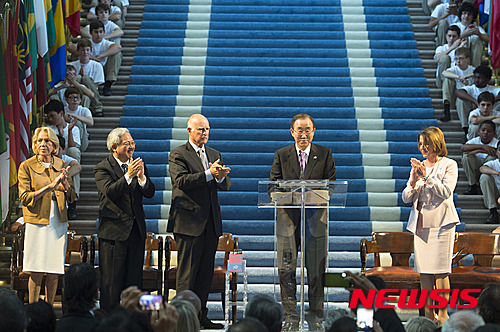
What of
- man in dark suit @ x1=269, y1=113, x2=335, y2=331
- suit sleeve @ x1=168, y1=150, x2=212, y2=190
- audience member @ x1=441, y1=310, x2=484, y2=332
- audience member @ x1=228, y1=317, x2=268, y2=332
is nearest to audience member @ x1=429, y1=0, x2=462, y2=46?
suit sleeve @ x1=168, y1=150, x2=212, y2=190

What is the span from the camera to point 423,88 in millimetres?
11336

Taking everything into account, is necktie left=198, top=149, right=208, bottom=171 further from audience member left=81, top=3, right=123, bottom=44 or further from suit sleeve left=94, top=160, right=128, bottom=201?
audience member left=81, top=3, right=123, bottom=44

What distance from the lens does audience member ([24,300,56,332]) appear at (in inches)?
152

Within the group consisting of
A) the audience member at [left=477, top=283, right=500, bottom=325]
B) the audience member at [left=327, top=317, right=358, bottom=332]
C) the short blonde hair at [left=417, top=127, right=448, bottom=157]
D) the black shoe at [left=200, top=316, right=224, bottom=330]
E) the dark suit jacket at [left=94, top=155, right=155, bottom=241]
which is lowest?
the black shoe at [left=200, top=316, right=224, bottom=330]

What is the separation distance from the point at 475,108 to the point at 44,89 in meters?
5.65

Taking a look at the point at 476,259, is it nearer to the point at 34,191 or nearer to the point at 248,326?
the point at 34,191

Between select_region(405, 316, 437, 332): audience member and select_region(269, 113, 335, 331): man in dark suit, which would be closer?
select_region(405, 316, 437, 332): audience member

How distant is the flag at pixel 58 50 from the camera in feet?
33.4

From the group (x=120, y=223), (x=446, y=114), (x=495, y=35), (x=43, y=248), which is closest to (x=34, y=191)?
(x=43, y=248)

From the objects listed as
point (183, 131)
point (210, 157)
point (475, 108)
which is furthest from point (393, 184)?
point (210, 157)

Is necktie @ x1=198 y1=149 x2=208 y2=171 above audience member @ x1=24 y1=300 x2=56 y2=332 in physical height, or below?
above

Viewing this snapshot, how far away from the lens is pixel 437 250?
661 centimetres

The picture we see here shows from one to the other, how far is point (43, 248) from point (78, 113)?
359 centimetres

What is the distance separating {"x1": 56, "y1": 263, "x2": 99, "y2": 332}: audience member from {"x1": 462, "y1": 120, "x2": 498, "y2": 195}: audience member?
21.3 feet
